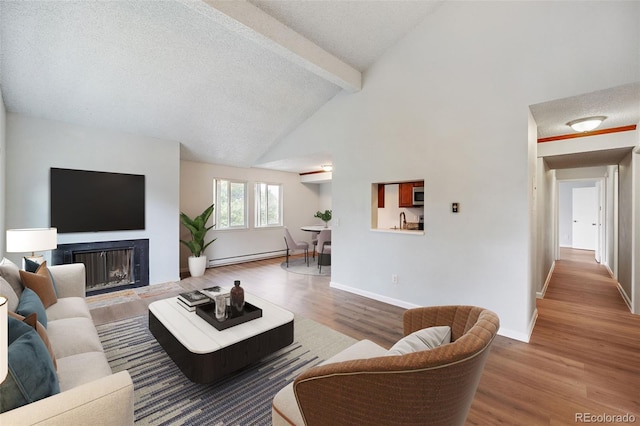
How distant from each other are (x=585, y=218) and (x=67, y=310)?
11654 millimetres

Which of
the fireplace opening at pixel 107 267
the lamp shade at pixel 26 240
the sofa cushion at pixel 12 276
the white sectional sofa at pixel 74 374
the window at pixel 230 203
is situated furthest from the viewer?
the window at pixel 230 203

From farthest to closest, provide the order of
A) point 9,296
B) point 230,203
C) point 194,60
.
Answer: point 230,203, point 194,60, point 9,296

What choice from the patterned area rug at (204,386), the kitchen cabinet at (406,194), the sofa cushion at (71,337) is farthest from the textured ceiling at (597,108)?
the sofa cushion at (71,337)

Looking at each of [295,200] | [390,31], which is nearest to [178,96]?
[390,31]

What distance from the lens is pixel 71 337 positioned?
1.81 meters

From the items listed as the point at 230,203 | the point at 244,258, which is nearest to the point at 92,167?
the point at 230,203

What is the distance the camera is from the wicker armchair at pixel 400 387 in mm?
898

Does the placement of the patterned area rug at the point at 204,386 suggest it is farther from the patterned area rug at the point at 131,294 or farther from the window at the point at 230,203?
the window at the point at 230,203

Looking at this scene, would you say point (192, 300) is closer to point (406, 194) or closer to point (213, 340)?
point (213, 340)

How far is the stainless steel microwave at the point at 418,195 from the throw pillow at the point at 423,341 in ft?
9.79

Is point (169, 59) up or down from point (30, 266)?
up

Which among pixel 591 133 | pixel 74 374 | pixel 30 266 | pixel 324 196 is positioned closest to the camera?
pixel 74 374

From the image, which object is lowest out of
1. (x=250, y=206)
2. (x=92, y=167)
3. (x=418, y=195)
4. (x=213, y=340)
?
(x=213, y=340)

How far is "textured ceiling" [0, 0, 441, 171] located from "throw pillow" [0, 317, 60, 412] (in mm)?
2627
